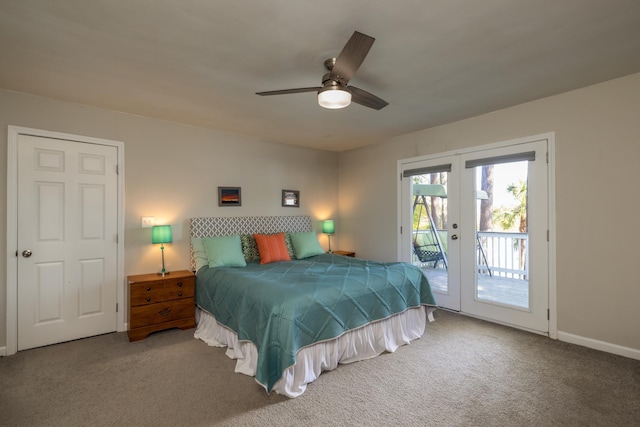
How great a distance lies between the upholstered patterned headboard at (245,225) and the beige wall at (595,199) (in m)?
3.02

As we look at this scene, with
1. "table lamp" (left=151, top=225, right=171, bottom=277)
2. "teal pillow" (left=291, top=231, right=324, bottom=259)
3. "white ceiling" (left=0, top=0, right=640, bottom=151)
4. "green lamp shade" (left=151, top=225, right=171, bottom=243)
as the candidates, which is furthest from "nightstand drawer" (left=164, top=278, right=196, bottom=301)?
"white ceiling" (left=0, top=0, right=640, bottom=151)

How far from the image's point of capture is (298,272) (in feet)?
10.9

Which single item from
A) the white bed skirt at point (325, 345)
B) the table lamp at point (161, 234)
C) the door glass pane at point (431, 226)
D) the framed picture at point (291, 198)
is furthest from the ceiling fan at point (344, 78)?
the framed picture at point (291, 198)

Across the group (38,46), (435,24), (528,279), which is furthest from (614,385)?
(38,46)

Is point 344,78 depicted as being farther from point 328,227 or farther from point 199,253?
point 328,227

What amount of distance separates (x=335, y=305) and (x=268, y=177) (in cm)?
283

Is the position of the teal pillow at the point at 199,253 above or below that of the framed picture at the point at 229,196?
below

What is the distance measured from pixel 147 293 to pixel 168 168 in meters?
1.57

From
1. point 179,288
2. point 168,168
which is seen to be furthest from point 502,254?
point 168,168

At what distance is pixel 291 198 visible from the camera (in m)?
5.16

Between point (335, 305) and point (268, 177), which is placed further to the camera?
point (268, 177)

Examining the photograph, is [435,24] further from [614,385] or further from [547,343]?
[547,343]

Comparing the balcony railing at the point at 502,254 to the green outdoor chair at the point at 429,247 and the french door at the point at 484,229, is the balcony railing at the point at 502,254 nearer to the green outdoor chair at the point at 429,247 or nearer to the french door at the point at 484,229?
the french door at the point at 484,229

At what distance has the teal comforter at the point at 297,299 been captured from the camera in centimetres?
227
